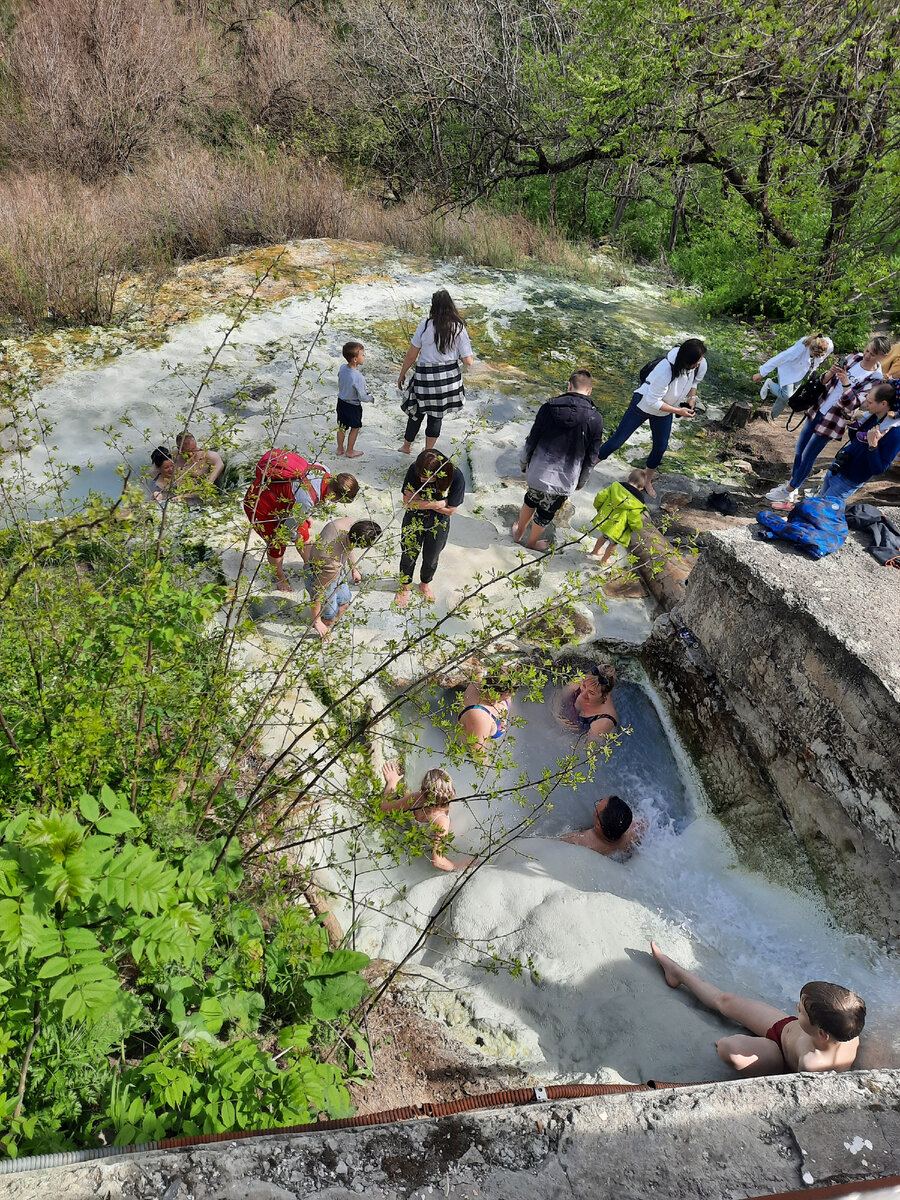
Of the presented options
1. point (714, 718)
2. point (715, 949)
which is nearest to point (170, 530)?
point (714, 718)

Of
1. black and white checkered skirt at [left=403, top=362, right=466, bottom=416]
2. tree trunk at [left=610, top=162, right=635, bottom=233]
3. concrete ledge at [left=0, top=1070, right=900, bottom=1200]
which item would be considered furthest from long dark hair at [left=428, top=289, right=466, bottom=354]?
tree trunk at [left=610, top=162, right=635, bottom=233]

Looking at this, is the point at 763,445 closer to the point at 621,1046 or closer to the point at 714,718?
the point at 714,718

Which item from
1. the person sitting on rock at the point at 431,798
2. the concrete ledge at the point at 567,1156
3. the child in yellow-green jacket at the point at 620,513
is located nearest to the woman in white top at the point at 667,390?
the child in yellow-green jacket at the point at 620,513

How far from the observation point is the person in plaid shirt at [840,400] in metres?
5.46

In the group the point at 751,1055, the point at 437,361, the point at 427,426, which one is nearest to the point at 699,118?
the point at 437,361

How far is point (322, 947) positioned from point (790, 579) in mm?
3280

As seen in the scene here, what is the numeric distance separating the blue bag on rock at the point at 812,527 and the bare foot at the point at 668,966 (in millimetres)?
2567

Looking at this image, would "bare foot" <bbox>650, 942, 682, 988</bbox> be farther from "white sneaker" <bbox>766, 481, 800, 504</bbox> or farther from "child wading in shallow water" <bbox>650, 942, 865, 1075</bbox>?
"white sneaker" <bbox>766, 481, 800, 504</bbox>

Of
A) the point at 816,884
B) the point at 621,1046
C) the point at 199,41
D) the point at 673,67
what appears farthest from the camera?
the point at 199,41

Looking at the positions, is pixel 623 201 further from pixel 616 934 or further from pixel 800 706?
pixel 616 934

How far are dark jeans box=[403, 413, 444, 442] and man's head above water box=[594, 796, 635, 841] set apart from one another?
3503 mm

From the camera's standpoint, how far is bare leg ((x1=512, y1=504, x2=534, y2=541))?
5637 mm

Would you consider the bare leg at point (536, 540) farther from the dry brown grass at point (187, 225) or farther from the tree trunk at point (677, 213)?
the tree trunk at point (677, 213)

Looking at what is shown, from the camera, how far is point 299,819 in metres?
3.38
